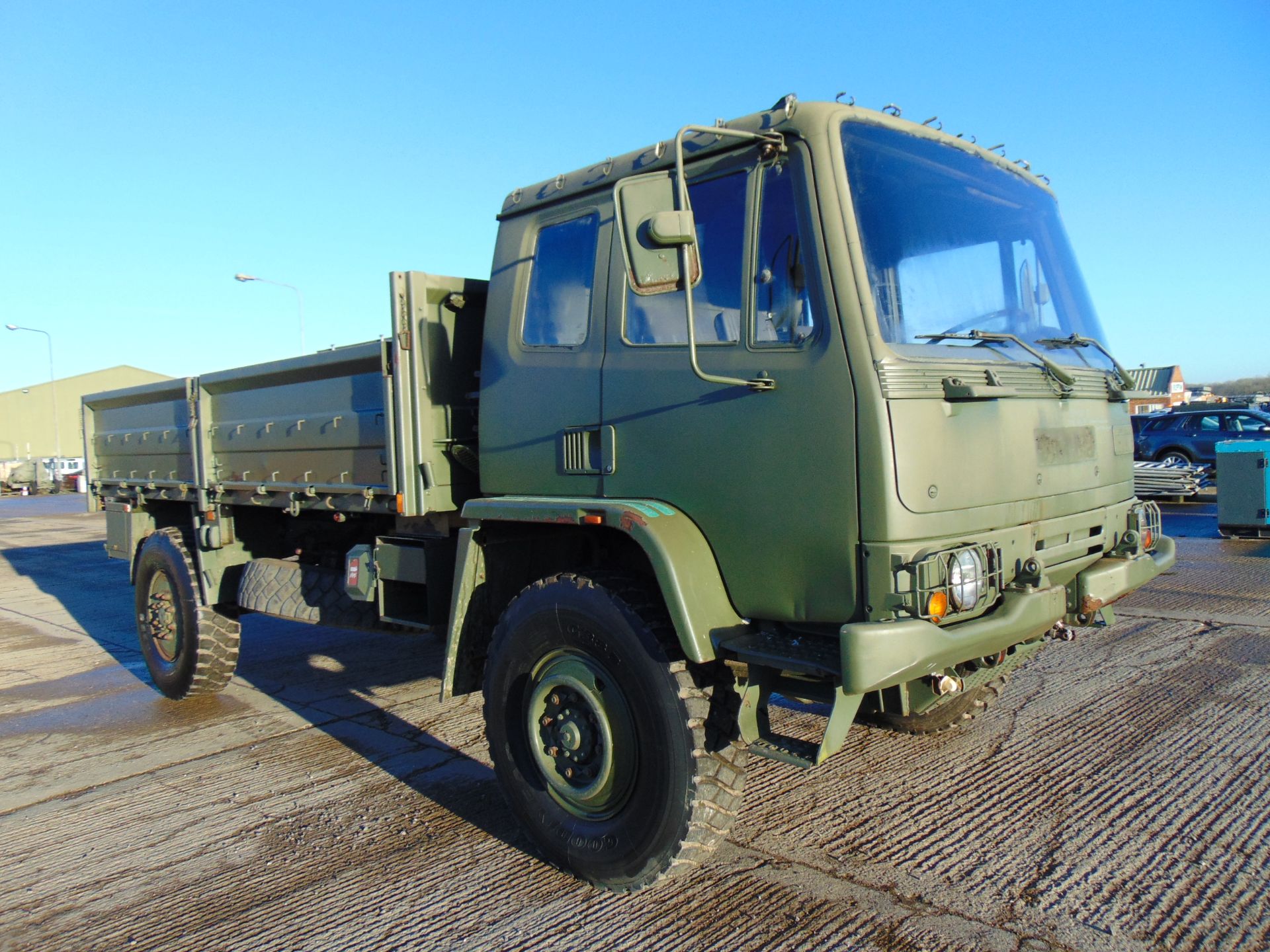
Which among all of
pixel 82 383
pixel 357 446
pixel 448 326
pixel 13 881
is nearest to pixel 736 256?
pixel 448 326

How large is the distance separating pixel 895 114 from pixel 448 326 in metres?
2.19

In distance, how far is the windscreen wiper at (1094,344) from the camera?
3.78m

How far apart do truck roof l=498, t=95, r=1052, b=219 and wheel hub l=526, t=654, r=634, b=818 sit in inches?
73.0

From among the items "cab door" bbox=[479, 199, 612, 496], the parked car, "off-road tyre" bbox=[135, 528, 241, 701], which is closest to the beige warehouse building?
the parked car

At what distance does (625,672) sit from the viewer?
129 inches

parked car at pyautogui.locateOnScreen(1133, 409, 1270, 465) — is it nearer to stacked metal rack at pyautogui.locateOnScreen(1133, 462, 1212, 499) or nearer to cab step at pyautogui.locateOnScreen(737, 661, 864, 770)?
stacked metal rack at pyautogui.locateOnScreen(1133, 462, 1212, 499)

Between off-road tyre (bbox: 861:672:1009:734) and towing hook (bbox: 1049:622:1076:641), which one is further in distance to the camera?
off-road tyre (bbox: 861:672:1009:734)

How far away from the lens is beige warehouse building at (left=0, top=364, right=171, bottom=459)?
208ft

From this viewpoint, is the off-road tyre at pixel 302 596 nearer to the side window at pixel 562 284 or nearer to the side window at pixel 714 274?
the side window at pixel 562 284

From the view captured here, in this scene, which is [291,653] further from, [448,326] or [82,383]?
[82,383]

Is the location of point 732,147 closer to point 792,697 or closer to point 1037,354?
point 1037,354

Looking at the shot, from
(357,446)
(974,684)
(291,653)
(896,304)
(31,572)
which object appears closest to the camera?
(896,304)

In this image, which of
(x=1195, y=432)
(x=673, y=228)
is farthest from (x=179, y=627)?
(x=1195, y=432)

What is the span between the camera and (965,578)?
9.83 feet
